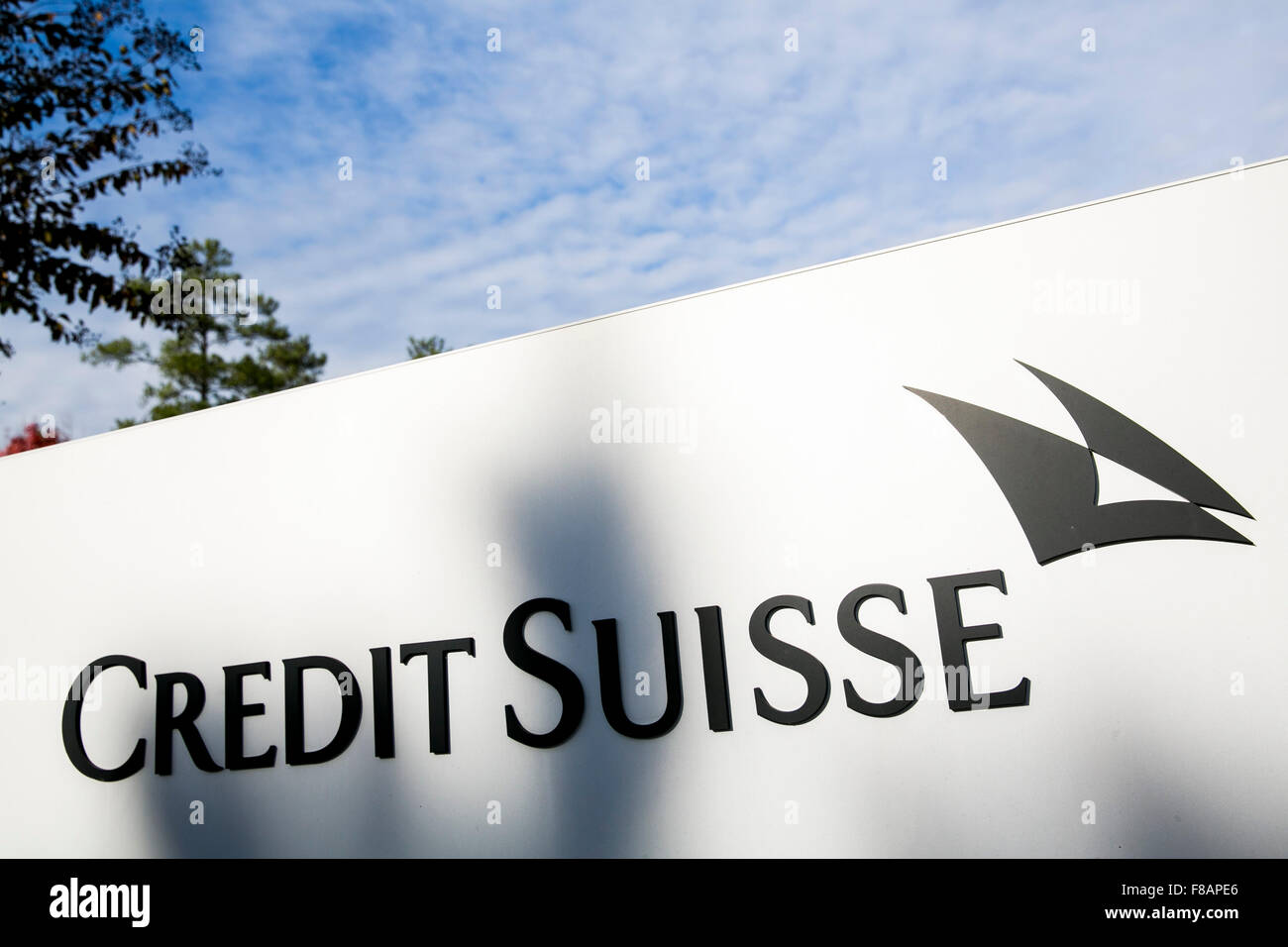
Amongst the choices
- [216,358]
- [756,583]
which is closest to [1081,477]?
[756,583]

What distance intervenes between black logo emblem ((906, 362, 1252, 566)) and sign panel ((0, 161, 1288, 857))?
1 cm

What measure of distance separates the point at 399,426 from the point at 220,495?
103cm

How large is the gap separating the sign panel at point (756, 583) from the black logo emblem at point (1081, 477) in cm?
1

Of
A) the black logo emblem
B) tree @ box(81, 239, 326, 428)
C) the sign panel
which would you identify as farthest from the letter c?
tree @ box(81, 239, 326, 428)

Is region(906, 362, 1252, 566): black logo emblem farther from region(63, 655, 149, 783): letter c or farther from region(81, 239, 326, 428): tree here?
region(81, 239, 326, 428): tree

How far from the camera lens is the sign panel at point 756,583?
2.82 meters

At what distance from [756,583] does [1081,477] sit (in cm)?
112

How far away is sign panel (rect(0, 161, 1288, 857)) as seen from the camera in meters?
2.82

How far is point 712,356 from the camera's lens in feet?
11.6

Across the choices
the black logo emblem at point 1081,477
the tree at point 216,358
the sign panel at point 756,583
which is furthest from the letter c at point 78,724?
the tree at point 216,358

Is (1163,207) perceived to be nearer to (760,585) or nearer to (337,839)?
(760,585)

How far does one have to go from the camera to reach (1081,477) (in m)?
3.01
